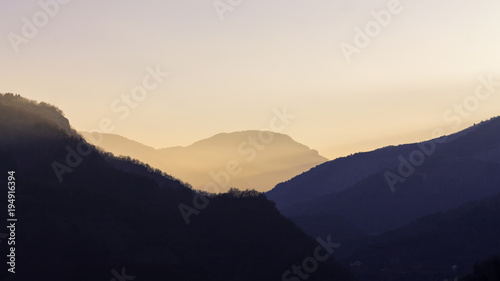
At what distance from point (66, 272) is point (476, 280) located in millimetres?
109379

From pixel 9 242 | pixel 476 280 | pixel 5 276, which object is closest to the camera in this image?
pixel 476 280

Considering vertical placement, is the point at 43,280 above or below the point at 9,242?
below

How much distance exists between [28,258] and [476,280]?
118646mm

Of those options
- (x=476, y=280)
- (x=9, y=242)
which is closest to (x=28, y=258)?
(x=9, y=242)

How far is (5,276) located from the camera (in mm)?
182625

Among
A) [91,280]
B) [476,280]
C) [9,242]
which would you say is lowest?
[476,280]

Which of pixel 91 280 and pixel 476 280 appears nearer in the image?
pixel 476 280

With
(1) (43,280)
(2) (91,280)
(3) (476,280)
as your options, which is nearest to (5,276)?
(1) (43,280)

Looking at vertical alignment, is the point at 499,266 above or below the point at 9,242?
below

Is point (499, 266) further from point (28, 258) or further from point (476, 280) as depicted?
point (28, 258)

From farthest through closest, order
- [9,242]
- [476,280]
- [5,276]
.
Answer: [9,242] < [5,276] < [476,280]

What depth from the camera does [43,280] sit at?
19150 cm

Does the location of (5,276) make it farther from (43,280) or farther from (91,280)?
(91,280)

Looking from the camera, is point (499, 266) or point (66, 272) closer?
point (499, 266)
